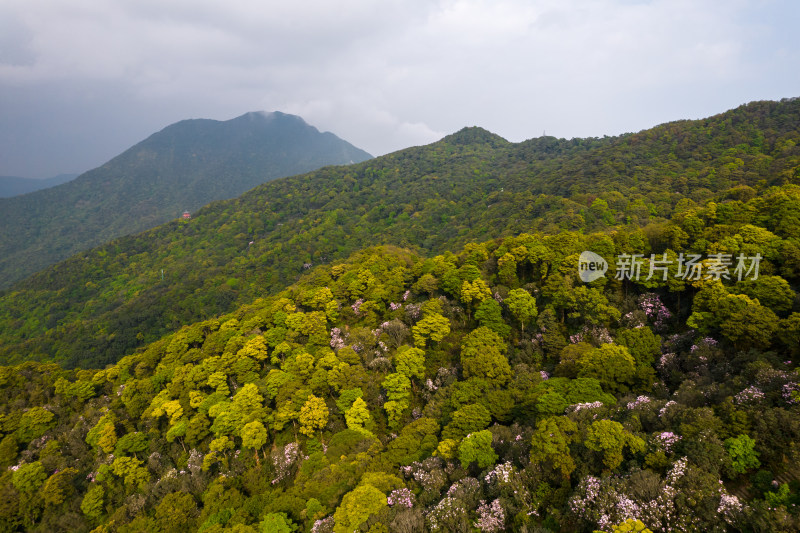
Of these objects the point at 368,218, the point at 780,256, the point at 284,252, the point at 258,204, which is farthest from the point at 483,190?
A: the point at 780,256


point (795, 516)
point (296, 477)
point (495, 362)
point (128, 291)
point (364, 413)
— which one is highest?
point (795, 516)

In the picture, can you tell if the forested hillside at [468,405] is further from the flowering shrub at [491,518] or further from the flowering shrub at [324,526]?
the flowering shrub at [324,526]

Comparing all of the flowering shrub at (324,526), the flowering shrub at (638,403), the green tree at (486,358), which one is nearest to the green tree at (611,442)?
the flowering shrub at (638,403)

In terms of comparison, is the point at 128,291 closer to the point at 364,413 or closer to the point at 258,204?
the point at 258,204

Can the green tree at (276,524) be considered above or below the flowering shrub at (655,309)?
below

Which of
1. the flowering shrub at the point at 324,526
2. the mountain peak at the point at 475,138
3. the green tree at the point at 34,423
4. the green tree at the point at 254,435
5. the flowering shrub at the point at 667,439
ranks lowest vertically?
the green tree at the point at 34,423

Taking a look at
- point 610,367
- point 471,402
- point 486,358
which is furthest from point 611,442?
point 486,358
